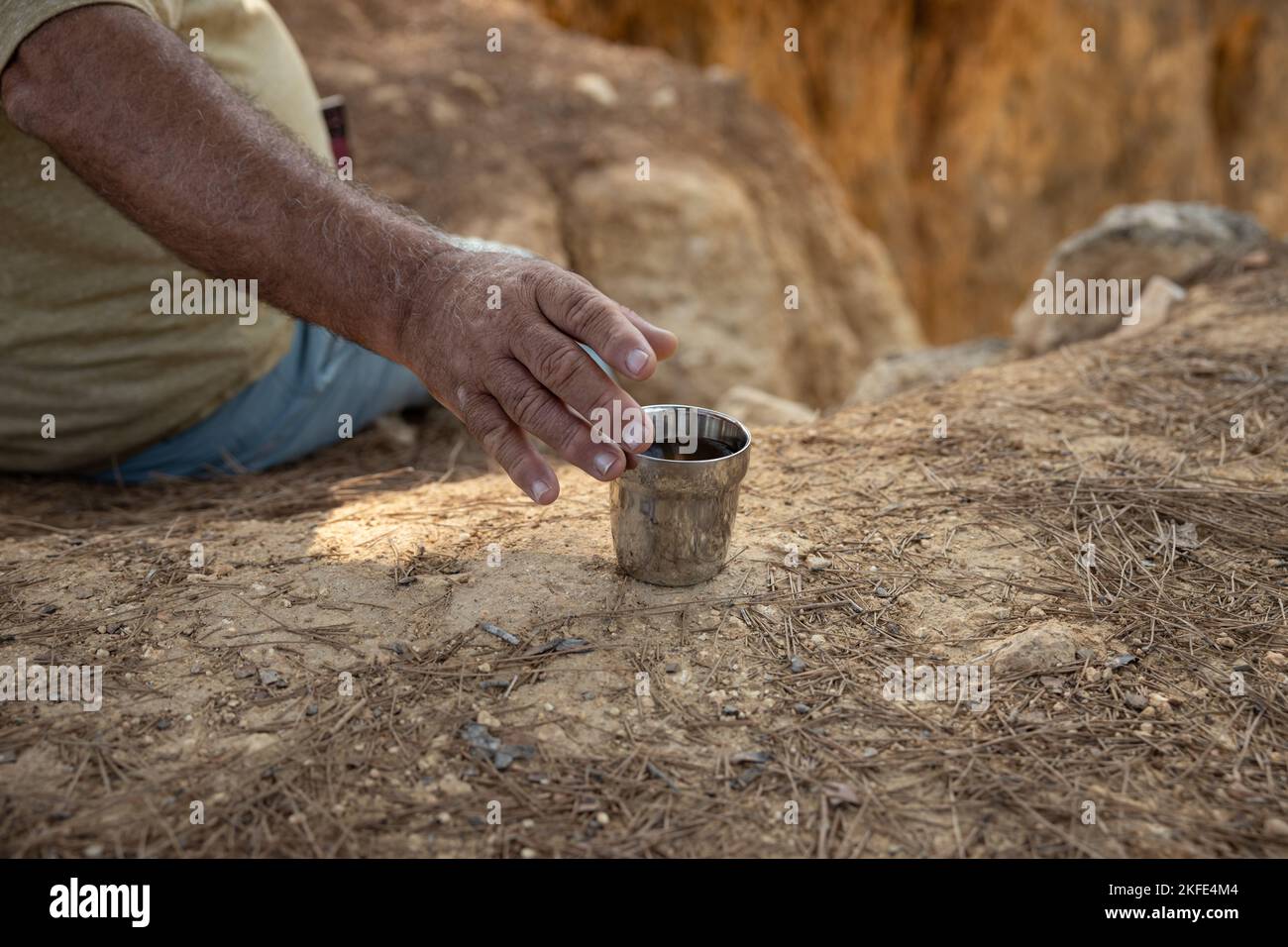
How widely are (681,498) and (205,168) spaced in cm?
107

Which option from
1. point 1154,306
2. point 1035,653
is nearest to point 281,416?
point 1035,653

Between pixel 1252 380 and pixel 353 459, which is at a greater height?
pixel 1252 380

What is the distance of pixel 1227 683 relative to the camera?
5.56ft

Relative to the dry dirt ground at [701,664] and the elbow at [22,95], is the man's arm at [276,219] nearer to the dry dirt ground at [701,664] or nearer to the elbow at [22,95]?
the elbow at [22,95]

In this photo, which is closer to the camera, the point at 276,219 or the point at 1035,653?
the point at 1035,653

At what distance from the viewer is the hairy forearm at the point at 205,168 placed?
1.80 m

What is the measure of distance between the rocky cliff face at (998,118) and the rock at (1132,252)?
6.25 m

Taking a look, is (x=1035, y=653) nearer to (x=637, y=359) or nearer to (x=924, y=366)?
(x=637, y=359)

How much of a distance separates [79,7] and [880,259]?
6.07 metres

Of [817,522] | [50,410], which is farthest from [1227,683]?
[50,410]

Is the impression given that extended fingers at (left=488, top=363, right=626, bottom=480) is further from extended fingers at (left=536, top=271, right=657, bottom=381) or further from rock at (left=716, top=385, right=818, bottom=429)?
rock at (left=716, top=385, right=818, bottom=429)

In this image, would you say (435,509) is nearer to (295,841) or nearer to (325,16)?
(295,841)

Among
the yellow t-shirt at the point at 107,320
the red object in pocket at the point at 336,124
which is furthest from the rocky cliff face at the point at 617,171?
the yellow t-shirt at the point at 107,320

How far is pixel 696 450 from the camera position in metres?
1.98
